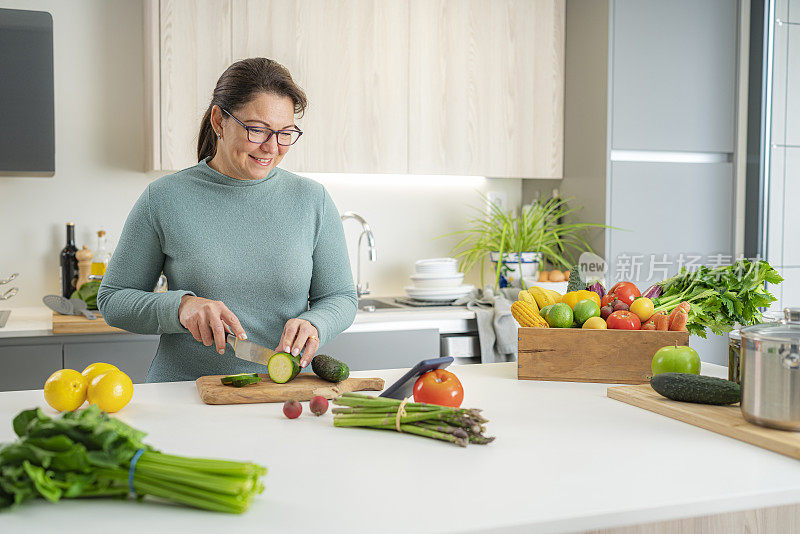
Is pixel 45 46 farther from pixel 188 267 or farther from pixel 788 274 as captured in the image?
pixel 788 274

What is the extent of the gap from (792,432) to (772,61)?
2.78 meters

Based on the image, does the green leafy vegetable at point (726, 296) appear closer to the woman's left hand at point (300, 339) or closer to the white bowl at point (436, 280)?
the woman's left hand at point (300, 339)

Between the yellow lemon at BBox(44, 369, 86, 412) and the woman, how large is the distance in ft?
1.29

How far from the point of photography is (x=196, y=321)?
65.4 inches

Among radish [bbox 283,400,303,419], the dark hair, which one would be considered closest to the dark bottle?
the dark hair

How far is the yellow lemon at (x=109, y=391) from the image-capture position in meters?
1.41

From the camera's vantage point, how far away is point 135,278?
6.35 ft

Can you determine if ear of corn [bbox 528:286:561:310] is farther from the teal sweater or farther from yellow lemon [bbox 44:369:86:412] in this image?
yellow lemon [bbox 44:369:86:412]

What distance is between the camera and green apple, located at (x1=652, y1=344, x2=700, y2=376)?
5.23 feet

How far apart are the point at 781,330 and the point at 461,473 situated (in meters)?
0.61

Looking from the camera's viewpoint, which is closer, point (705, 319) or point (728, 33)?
point (705, 319)

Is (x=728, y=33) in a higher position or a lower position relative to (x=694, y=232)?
higher

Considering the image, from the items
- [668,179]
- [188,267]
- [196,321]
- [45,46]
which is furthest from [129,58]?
[668,179]

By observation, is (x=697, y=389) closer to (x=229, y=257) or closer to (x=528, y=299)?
(x=528, y=299)
